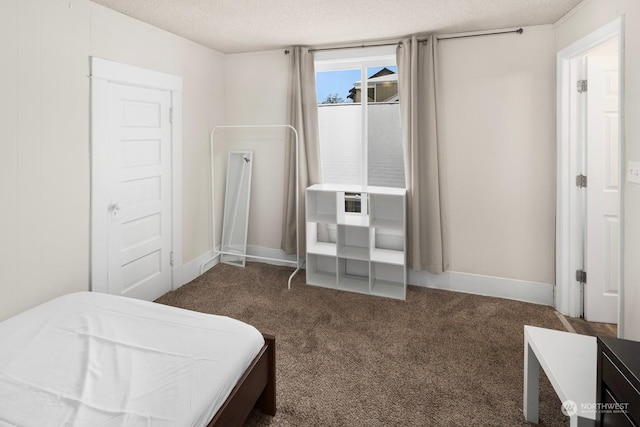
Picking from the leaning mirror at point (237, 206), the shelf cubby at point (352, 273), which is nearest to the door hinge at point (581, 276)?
the shelf cubby at point (352, 273)

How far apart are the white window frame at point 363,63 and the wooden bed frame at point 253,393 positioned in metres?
2.36

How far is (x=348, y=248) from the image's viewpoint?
3.78 metres

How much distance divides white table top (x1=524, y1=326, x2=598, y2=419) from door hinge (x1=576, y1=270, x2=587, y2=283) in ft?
4.69

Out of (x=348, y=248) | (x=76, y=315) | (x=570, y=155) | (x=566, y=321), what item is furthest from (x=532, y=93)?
(x=76, y=315)

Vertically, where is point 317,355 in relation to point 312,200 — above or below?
below

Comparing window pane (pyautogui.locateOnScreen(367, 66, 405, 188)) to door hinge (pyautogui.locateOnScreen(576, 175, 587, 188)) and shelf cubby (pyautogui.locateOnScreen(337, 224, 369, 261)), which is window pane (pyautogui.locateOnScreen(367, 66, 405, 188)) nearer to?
shelf cubby (pyautogui.locateOnScreen(337, 224, 369, 261))

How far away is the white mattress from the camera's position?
1.33 meters

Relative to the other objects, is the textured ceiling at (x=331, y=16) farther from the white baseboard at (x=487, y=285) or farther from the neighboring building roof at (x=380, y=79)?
the white baseboard at (x=487, y=285)

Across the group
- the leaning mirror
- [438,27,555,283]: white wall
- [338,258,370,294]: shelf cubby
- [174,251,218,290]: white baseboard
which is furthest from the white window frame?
[174,251,218,290]: white baseboard

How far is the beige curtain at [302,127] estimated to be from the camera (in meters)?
3.81

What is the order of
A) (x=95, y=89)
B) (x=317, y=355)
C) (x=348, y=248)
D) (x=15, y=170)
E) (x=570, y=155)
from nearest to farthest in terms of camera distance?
(x=15, y=170), (x=317, y=355), (x=95, y=89), (x=570, y=155), (x=348, y=248)

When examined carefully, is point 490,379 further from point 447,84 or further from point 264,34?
point 264,34

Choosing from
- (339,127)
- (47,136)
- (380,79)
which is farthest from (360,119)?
(47,136)

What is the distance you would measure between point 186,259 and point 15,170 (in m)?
1.82
